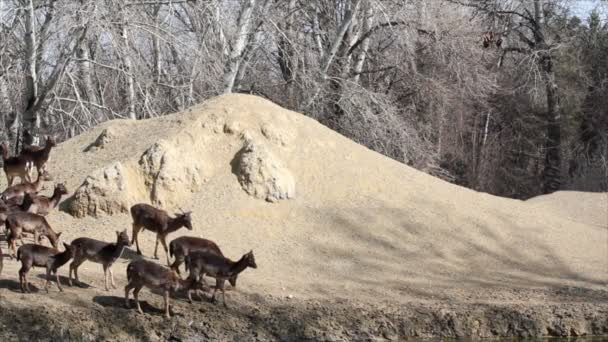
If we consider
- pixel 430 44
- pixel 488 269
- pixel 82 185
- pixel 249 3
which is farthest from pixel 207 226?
pixel 430 44

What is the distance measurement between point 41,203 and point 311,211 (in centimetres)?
453

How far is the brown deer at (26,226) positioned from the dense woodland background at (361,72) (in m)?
6.70

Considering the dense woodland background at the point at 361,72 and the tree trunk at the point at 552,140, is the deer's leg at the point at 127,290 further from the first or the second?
the tree trunk at the point at 552,140

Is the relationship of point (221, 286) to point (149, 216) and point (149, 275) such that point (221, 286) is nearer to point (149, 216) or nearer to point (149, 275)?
point (149, 275)

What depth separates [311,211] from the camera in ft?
53.2

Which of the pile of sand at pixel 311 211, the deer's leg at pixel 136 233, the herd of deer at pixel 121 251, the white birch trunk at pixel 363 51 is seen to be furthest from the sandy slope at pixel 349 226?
the white birch trunk at pixel 363 51

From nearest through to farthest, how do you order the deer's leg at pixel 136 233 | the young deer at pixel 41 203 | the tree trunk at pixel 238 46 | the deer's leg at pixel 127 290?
1. the deer's leg at pixel 127 290
2. the deer's leg at pixel 136 233
3. the young deer at pixel 41 203
4. the tree trunk at pixel 238 46

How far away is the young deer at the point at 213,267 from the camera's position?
12.2m

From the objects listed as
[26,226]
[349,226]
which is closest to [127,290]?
[26,226]

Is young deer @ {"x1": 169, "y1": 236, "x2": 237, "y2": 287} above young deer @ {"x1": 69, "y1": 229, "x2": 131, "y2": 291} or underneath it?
above

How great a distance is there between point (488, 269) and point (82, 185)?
269 inches

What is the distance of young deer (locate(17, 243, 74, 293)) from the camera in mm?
11664

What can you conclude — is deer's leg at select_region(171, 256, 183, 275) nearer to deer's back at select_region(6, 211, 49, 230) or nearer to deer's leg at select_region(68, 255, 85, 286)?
deer's leg at select_region(68, 255, 85, 286)

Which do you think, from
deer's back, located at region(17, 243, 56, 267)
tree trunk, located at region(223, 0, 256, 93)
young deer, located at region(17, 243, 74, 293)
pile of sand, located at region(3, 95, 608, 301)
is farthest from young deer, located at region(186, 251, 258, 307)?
tree trunk, located at region(223, 0, 256, 93)
